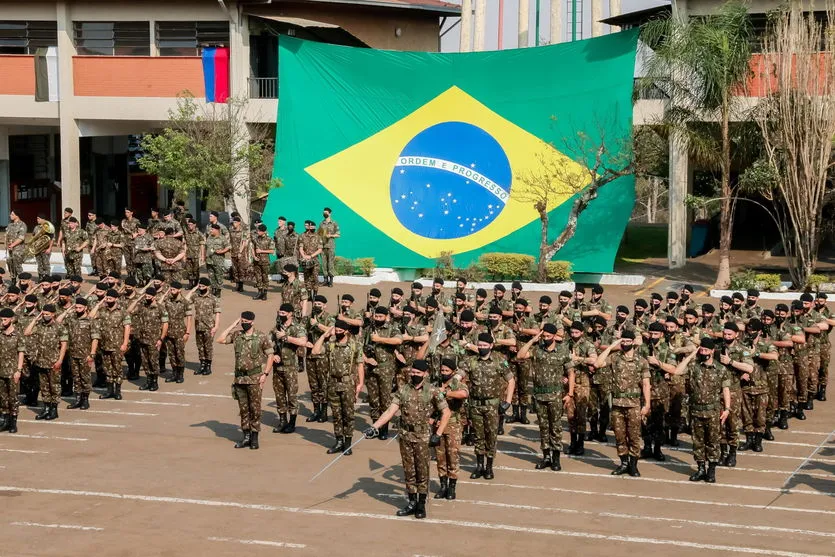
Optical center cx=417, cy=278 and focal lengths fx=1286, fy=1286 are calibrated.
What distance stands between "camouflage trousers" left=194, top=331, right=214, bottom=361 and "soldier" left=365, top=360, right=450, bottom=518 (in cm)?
776

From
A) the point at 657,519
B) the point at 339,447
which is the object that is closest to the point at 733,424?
the point at 657,519

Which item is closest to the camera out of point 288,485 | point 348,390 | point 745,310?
point 288,485

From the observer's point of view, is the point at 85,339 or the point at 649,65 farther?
the point at 649,65

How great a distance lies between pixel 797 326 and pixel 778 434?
62.9 inches

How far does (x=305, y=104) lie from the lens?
105ft

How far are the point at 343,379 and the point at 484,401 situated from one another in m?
2.08

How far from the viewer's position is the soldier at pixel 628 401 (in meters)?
15.4

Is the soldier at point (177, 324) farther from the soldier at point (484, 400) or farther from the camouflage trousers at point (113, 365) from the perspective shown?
the soldier at point (484, 400)

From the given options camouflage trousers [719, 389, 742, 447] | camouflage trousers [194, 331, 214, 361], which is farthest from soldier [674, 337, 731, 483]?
camouflage trousers [194, 331, 214, 361]

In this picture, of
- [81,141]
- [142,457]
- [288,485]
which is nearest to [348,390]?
[288,485]

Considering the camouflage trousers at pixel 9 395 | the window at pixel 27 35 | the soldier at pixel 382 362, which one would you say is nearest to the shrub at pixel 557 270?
the soldier at pixel 382 362

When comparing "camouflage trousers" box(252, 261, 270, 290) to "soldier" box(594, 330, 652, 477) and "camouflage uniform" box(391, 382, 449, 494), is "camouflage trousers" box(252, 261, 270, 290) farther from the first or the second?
"camouflage uniform" box(391, 382, 449, 494)

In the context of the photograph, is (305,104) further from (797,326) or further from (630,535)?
(630,535)

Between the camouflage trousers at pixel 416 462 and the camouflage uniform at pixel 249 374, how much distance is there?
10.9ft
